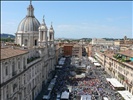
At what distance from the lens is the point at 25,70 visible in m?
39.7

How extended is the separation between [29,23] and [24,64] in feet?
104

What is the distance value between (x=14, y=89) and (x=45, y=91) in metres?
22.0

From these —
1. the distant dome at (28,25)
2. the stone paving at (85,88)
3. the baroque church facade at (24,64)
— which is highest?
the distant dome at (28,25)

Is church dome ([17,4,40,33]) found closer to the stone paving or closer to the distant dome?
the distant dome

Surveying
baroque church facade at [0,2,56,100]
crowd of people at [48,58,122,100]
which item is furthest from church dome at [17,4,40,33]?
crowd of people at [48,58,122,100]

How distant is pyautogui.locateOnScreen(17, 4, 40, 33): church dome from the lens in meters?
68.9

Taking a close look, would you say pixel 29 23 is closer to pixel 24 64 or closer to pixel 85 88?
pixel 85 88

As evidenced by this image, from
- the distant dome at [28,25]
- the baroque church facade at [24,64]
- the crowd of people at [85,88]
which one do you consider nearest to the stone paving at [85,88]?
the crowd of people at [85,88]

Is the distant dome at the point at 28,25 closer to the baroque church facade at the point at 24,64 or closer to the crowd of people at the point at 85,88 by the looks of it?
the baroque church facade at the point at 24,64

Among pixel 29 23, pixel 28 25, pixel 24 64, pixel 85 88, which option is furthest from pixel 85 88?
pixel 29 23

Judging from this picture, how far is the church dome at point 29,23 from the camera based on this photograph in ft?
226

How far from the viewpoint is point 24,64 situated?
130 feet

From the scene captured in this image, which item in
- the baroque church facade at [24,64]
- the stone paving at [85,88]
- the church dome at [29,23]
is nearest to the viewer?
the baroque church facade at [24,64]

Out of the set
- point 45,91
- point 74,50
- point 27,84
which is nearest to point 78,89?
point 45,91
